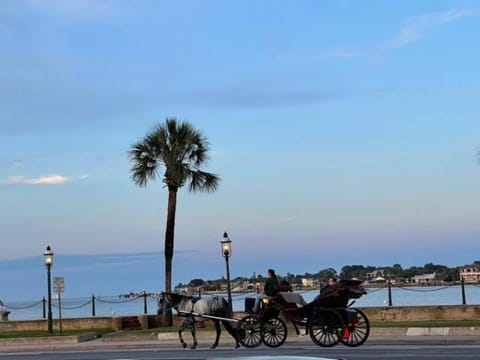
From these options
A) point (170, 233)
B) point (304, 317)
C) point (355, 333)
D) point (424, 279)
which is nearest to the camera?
point (304, 317)

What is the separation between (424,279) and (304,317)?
43624 millimetres

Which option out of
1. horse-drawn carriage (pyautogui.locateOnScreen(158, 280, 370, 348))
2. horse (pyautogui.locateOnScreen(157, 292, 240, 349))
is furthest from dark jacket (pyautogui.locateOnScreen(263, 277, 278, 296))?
horse (pyautogui.locateOnScreen(157, 292, 240, 349))

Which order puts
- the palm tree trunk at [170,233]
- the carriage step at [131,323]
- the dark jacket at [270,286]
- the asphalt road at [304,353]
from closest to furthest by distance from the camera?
the asphalt road at [304,353]
the dark jacket at [270,286]
the carriage step at [131,323]
the palm tree trunk at [170,233]

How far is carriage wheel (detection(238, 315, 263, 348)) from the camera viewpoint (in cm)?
2181

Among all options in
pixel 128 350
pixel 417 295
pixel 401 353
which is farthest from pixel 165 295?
pixel 417 295

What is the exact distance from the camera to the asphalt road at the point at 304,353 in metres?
18.3

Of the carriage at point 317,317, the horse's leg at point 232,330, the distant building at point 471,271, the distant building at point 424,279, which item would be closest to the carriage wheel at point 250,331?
the carriage at point 317,317

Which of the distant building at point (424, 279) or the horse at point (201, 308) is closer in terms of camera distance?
the horse at point (201, 308)

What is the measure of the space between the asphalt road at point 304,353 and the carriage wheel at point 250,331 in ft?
0.76

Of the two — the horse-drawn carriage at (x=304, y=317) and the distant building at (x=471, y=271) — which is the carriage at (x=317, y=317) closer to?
the horse-drawn carriage at (x=304, y=317)

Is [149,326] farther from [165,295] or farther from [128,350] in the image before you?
[165,295]

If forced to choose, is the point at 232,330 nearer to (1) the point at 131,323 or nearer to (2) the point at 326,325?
(2) the point at 326,325

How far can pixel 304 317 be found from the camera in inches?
828

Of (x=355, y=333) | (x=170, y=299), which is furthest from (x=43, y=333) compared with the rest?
(x=355, y=333)
